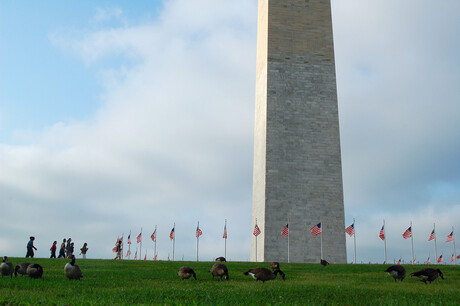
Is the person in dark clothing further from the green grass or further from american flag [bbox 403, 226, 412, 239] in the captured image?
american flag [bbox 403, 226, 412, 239]

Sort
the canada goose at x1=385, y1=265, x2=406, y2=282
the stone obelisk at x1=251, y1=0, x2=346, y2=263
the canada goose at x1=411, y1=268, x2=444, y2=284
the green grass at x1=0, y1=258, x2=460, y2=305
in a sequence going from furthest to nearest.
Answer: the stone obelisk at x1=251, y1=0, x2=346, y2=263 < the canada goose at x1=385, y1=265, x2=406, y2=282 < the canada goose at x1=411, y1=268, x2=444, y2=284 < the green grass at x1=0, y1=258, x2=460, y2=305

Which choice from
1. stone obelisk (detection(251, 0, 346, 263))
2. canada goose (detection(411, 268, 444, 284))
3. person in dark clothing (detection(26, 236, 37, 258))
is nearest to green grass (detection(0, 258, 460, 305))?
canada goose (detection(411, 268, 444, 284))

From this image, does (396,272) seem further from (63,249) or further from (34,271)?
(63,249)

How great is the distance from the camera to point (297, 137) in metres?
43.1

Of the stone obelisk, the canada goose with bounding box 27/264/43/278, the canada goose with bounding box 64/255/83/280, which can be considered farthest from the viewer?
the stone obelisk

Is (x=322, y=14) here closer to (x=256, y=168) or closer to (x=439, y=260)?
(x=256, y=168)

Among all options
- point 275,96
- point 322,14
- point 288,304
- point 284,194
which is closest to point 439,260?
point 284,194

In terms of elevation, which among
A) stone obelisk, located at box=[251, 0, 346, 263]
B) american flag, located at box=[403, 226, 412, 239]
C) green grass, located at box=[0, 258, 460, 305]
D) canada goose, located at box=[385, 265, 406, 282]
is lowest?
green grass, located at box=[0, 258, 460, 305]

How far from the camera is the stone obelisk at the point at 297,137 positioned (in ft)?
134

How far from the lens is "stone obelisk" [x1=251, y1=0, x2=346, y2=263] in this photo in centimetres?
4094

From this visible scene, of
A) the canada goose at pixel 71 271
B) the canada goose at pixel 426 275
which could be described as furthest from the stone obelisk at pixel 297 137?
the canada goose at pixel 71 271

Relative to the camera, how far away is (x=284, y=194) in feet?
136

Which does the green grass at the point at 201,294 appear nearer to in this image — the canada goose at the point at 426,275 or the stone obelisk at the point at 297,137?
the canada goose at the point at 426,275

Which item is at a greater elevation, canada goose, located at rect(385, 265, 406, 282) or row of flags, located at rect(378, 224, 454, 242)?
row of flags, located at rect(378, 224, 454, 242)
